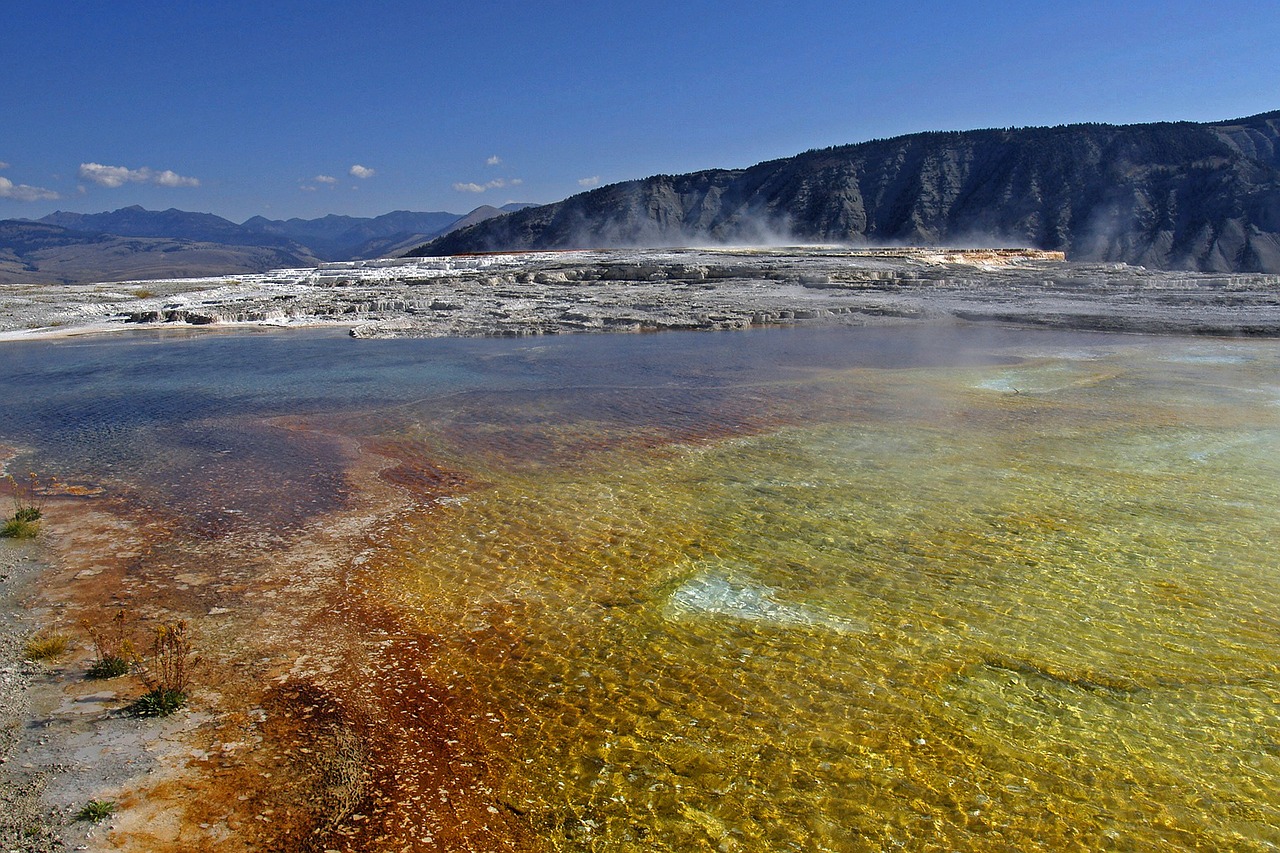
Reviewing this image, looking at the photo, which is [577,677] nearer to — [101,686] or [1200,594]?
[101,686]

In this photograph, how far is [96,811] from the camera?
3.54 metres

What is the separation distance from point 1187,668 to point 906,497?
316cm

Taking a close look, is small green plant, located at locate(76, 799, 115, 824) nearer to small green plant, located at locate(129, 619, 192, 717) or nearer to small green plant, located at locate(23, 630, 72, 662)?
small green plant, located at locate(129, 619, 192, 717)

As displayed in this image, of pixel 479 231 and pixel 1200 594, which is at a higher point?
pixel 479 231

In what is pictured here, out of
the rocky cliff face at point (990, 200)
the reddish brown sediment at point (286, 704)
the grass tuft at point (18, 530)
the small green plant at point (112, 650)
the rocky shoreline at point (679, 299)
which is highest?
the rocky cliff face at point (990, 200)

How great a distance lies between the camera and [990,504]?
766 centimetres

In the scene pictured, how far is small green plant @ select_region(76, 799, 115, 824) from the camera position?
3520mm

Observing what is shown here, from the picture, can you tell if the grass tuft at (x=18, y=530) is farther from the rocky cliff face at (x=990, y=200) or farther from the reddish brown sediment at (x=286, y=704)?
the rocky cliff face at (x=990, y=200)

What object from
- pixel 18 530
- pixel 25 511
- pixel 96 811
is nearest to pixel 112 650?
pixel 96 811

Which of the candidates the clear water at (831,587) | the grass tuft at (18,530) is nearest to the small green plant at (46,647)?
the clear water at (831,587)

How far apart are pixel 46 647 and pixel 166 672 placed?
1.04m

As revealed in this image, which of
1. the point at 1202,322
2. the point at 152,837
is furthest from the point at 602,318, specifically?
the point at 152,837

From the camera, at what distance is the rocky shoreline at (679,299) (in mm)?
22656

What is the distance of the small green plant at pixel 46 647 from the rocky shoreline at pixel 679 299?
687 inches
